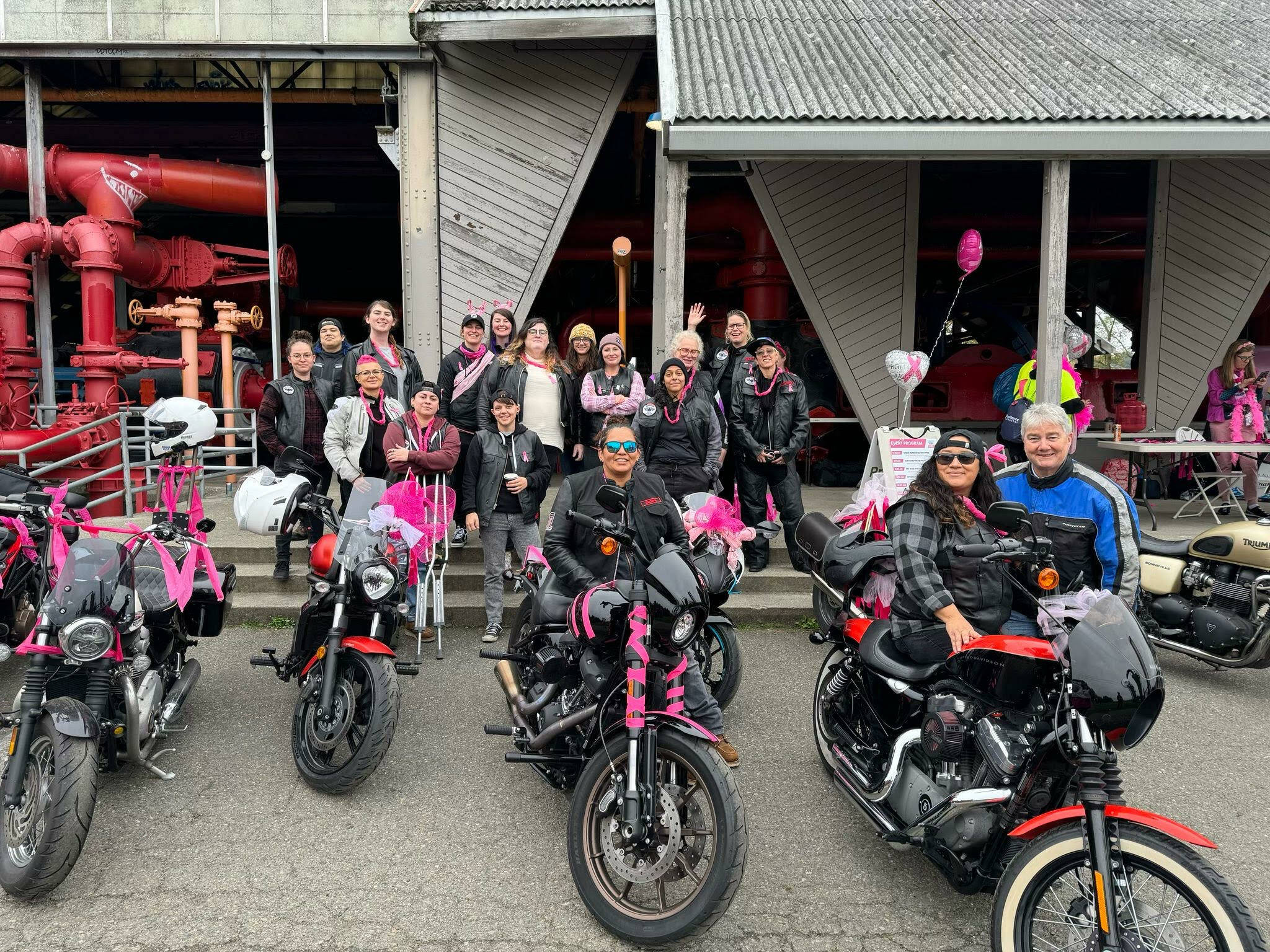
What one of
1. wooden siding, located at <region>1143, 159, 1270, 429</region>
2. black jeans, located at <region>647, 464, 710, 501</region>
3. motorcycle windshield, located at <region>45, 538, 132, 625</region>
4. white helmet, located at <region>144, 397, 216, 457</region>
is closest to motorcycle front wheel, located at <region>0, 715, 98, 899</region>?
motorcycle windshield, located at <region>45, 538, 132, 625</region>

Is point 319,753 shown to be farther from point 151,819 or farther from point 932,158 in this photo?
point 932,158

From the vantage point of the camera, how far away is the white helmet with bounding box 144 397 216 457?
385 centimetres

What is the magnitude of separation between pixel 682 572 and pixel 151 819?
2309mm

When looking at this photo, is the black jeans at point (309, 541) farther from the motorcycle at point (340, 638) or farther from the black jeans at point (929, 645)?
the black jeans at point (929, 645)

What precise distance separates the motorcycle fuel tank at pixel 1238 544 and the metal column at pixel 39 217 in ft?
34.1

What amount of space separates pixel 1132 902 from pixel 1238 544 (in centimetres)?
343

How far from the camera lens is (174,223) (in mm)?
13547

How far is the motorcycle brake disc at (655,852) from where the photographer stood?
8.41 feet

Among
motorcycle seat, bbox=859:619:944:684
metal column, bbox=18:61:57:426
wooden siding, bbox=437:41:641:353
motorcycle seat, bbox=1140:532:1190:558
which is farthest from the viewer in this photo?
metal column, bbox=18:61:57:426

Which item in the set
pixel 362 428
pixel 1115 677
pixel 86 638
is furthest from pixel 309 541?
pixel 1115 677

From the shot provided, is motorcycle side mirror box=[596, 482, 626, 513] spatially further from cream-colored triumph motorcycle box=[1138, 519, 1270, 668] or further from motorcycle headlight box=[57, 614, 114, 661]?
cream-colored triumph motorcycle box=[1138, 519, 1270, 668]

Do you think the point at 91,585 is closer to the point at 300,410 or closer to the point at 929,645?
the point at 300,410

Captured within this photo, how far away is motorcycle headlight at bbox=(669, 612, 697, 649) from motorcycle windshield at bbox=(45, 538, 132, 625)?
6.96 ft

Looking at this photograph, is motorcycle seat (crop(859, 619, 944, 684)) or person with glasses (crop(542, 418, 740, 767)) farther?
person with glasses (crop(542, 418, 740, 767))
